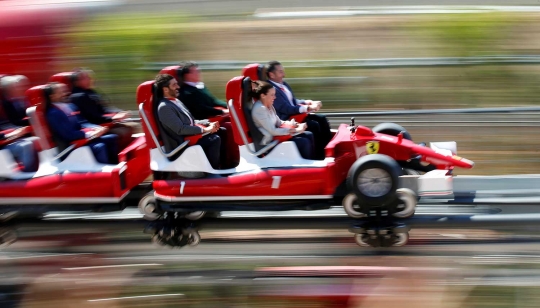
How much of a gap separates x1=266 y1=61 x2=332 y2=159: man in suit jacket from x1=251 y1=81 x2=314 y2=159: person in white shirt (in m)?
0.39

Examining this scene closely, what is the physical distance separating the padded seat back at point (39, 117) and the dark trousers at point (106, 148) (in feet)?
1.25

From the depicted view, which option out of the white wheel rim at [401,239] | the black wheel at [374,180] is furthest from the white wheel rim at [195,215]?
the white wheel rim at [401,239]

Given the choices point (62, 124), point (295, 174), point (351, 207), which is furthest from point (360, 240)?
point (62, 124)

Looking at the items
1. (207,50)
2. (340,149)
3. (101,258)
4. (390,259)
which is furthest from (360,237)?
(207,50)

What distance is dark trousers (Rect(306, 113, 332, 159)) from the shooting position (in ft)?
22.7

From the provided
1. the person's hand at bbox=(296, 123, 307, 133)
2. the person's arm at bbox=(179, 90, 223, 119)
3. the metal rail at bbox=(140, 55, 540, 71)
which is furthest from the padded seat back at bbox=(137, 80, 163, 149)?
the metal rail at bbox=(140, 55, 540, 71)

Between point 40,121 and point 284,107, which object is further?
point 284,107

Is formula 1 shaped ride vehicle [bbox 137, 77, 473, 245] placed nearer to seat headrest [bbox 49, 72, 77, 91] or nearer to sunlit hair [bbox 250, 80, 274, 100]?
sunlit hair [bbox 250, 80, 274, 100]

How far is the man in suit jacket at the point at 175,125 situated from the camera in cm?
644

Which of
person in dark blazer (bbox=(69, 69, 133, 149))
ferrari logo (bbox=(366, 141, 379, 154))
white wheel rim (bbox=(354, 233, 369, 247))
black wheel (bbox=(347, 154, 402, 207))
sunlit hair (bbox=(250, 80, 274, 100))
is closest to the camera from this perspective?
A: black wheel (bbox=(347, 154, 402, 207))

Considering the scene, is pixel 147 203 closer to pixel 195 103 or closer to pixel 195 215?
pixel 195 215

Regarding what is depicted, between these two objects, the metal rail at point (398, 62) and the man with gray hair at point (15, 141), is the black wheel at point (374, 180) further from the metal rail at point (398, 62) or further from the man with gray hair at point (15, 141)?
the metal rail at point (398, 62)

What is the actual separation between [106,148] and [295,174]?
1.92 m

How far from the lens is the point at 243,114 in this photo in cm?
646
